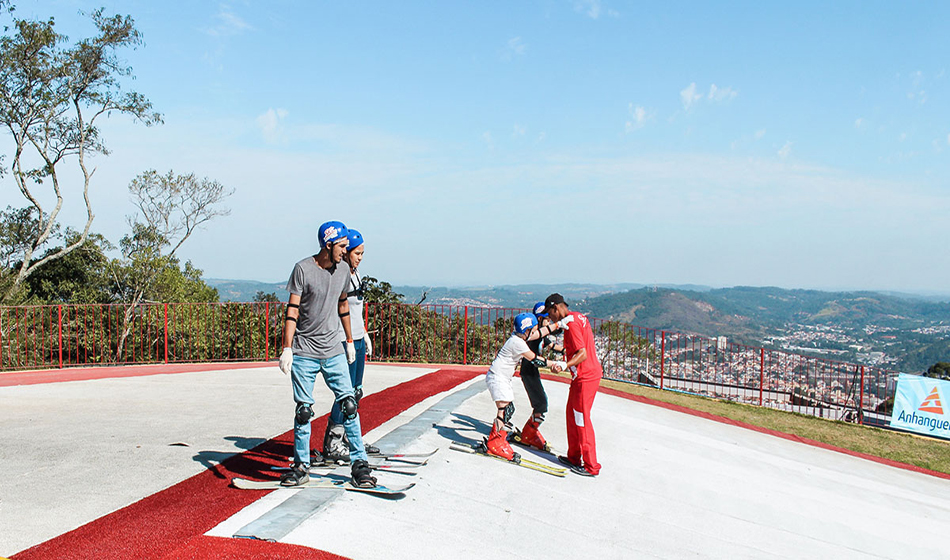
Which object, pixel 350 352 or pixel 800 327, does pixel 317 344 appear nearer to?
pixel 350 352

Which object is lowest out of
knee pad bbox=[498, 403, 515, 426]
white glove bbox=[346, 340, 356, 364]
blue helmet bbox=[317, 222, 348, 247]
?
knee pad bbox=[498, 403, 515, 426]

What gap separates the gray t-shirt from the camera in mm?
4500

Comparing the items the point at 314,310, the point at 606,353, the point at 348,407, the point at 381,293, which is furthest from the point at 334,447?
the point at 381,293

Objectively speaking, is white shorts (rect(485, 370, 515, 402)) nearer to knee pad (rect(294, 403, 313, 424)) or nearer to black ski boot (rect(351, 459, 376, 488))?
black ski boot (rect(351, 459, 376, 488))

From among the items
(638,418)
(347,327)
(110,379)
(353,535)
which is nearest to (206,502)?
(353,535)

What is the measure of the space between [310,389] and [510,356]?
237cm

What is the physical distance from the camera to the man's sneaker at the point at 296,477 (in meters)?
4.52

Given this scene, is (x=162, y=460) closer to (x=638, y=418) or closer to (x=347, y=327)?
(x=347, y=327)

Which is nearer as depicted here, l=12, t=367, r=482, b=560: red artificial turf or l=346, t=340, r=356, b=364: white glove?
→ l=12, t=367, r=482, b=560: red artificial turf

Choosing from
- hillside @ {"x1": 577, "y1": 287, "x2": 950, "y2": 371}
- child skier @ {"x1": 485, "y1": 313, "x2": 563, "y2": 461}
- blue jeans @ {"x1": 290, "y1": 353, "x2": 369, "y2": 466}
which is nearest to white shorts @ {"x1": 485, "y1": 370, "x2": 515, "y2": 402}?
child skier @ {"x1": 485, "y1": 313, "x2": 563, "y2": 461}

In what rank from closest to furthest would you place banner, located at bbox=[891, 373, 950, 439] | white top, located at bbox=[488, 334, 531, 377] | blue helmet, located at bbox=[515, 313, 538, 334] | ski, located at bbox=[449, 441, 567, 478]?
1. ski, located at bbox=[449, 441, 567, 478]
2. white top, located at bbox=[488, 334, 531, 377]
3. blue helmet, located at bbox=[515, 313, 538, 334]
4. banner, located at bbox=[891, 373, 950, 439]

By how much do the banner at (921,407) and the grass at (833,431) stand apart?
0.28 m

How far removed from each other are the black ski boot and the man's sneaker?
0.38 meters

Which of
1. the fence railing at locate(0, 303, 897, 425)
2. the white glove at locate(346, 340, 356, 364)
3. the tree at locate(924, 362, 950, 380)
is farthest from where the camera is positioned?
the tree at locate(924, 362, 950, 380)
